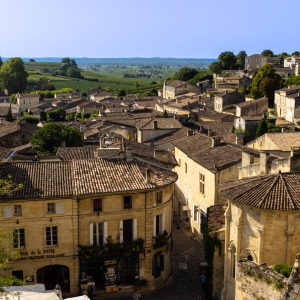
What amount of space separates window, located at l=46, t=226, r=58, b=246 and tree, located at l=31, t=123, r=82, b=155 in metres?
27.2

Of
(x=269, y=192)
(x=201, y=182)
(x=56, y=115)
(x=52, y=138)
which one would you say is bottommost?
(x=56, y=115)

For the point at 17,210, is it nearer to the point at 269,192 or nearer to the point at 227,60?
the point at 269,192

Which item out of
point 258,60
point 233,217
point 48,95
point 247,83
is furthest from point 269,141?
point 48,95

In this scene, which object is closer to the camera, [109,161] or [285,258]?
[285,258]

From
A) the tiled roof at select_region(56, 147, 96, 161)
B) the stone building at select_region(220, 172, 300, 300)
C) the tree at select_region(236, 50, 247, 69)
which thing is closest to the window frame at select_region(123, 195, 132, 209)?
the stone building at select_region(220, 172, 300, 300)

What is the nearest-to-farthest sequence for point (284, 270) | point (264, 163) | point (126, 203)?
point (284, 270) → point (264, 163) → point (126, 203)

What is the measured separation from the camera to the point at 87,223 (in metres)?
33.4

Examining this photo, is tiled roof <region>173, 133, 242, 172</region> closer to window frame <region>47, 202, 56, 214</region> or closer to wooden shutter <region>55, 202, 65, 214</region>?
wooden shutter <region>55, 202, 65, 214</region>

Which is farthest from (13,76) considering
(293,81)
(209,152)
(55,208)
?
(55,208)

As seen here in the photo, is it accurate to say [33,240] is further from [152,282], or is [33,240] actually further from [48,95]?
[48,95]

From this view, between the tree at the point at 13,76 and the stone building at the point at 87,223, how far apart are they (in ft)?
511

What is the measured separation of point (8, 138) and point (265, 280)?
184 ft

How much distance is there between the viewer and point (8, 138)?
70.8 meters

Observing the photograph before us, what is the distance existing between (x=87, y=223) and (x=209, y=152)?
17.4 m
